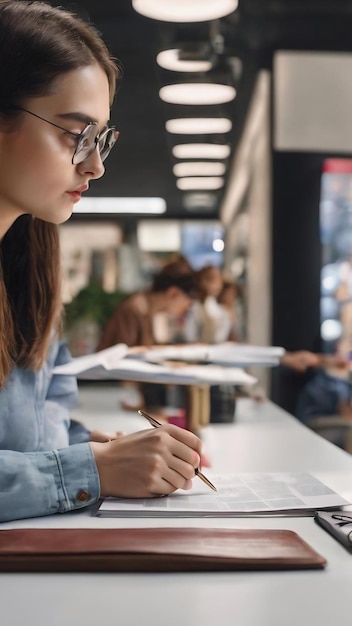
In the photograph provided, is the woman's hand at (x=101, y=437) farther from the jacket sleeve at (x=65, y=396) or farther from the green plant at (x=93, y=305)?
the green plant at (x=93, y=305)

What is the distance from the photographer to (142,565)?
2.94 feet

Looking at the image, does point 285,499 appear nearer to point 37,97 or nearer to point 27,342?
point 27,342

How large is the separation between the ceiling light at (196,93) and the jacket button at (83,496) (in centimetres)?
323

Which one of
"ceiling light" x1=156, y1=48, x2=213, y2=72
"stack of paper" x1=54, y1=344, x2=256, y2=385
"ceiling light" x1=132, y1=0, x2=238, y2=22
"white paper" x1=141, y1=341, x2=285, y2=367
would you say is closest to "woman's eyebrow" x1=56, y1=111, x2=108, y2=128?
"stack of paper" x1=54, y1=344, x2=256, y2=385

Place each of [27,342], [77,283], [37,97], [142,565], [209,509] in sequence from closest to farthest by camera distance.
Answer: [142,565], [209,509], [37,97], [27,342], [77,283]

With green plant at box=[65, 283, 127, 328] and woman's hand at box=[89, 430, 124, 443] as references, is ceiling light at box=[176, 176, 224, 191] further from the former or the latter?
woman's hand at box=[89, 430, 124, 443]

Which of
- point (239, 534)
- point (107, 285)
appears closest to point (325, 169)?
point (107, 285)

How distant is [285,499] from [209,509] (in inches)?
5.2

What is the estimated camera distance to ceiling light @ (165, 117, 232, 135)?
433cm

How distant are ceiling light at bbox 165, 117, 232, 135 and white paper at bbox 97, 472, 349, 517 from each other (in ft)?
10.6

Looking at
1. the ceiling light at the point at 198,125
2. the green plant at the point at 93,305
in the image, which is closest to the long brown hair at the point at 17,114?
the green plant at the point at 93,305

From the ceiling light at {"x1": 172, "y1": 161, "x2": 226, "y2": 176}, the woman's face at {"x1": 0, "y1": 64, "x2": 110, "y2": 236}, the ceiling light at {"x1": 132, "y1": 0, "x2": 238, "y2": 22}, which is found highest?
the ceiling light at {"x1": 132, "y1": 0, "x2": 238, "y2": 22}

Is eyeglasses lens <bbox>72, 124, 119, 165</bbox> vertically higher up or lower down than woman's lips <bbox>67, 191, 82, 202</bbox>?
higher up

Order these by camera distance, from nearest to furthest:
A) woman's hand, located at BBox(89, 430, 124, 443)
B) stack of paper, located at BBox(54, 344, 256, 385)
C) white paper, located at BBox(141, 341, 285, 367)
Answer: woman's hand, located at BBox(89, 430, 124, 443), stack of paper, located at BBox(54, 344, 256, 385), white paper, located at BBox(141, 341, 285, 367)
